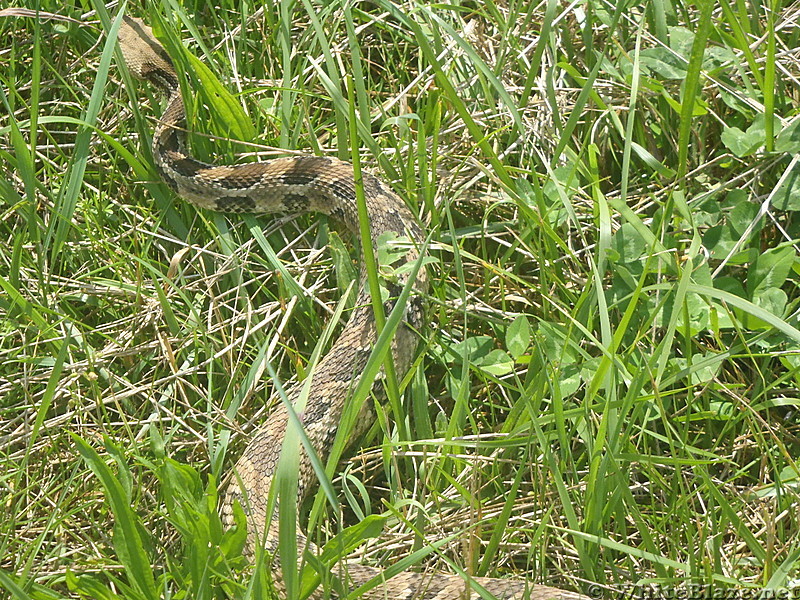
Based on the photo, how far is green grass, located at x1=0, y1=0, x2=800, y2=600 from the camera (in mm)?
3373

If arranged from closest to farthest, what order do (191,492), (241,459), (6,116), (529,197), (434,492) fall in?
(191,492) → (434,492) → (241,459) → (529,197) → (6,116)

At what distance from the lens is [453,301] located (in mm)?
4348

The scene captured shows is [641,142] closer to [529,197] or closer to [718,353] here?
[529,197]

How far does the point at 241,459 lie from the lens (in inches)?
159

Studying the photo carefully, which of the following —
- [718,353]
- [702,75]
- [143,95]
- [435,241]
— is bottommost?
[718,353]

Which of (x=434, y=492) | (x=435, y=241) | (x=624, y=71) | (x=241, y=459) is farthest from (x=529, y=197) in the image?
(x=241, y=459)

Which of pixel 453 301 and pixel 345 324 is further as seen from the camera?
pixel 345 324

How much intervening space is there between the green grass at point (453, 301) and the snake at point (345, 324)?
0.12 m

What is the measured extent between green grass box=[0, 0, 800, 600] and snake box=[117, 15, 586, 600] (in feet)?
0.40

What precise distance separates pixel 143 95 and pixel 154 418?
2280 mm

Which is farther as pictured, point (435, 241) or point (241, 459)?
point (435, 241)

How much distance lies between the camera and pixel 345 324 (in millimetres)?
4566

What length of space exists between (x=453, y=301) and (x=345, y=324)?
609mm

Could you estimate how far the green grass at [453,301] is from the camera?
3373mm
